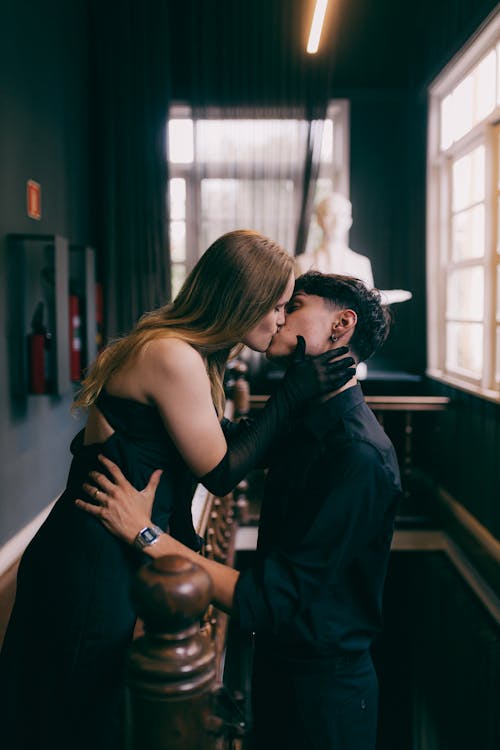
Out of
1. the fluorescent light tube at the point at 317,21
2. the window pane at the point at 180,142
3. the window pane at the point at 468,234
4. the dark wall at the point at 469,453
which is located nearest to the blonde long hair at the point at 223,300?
the fluorescent light tube at the point at 317,21

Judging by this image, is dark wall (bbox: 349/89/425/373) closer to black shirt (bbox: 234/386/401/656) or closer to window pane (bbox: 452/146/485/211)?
window pane (bbox: 452/146/485/211)

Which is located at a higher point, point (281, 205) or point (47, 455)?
point (281, 205)

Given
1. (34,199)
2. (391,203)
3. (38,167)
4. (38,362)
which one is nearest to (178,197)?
(391,203)

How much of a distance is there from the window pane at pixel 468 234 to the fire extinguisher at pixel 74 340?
8.85ft

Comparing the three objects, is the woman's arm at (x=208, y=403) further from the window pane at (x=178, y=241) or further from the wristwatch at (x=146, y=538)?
the window pane at (x=178, y=241)

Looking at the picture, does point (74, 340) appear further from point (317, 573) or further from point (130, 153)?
point (317, 573)

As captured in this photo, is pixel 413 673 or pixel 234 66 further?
pixel 234 66

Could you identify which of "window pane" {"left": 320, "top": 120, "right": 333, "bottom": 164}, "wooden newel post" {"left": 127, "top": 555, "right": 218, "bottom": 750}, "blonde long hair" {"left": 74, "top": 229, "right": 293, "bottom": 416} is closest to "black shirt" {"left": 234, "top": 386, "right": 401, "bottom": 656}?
"blonde long hair" {"left": 74, "top": 229, "right": 293, "bottom": 416}

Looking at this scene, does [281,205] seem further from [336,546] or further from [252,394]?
[336,546]

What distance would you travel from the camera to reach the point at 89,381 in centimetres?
149

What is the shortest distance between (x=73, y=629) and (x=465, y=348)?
14.9 ft

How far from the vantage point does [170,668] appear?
65 centimetres

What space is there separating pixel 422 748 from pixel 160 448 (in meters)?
2.19

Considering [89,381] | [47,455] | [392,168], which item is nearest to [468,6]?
[392,168]
